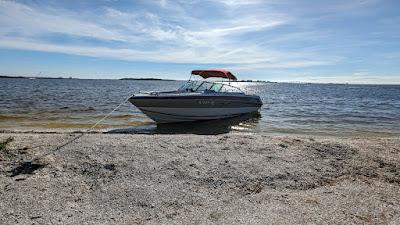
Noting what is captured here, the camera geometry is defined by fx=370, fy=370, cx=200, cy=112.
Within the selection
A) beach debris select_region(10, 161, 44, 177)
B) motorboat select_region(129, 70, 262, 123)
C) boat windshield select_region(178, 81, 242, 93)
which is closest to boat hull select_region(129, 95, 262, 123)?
motorboat select_region(129, 70, 262, 123)

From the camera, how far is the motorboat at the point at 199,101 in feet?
53.7

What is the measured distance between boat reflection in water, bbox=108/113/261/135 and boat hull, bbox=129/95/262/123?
288mm

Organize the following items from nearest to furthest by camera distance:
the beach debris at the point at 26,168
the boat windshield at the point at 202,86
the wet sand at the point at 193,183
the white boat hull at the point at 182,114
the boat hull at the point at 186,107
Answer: the wet sand at the point at 193,183
the beach debris at the point at 26,168
the boat hull at the point at 186,107
the white boat hull at the point at 182,114
the boat windshield at the point at 202,86

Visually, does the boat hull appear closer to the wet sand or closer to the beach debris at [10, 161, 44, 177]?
the wet sand

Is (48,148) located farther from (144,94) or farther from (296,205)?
(144,94)

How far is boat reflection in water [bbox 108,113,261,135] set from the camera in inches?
597

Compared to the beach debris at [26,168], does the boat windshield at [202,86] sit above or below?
above

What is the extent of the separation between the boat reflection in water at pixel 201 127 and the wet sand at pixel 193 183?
20.6 feet

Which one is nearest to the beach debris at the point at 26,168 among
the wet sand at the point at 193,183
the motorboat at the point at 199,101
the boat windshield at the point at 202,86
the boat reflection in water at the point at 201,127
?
the wet sand at the point at 193,183

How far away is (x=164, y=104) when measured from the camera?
16.4 m

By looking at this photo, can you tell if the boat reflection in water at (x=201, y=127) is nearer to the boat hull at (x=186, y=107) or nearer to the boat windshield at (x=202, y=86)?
the boat hull at (x=186, y=107)

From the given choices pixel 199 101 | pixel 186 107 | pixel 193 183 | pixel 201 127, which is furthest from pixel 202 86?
pixel 193 183

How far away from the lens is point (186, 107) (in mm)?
17078

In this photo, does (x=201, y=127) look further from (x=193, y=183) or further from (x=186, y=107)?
(x=193, y=183)
